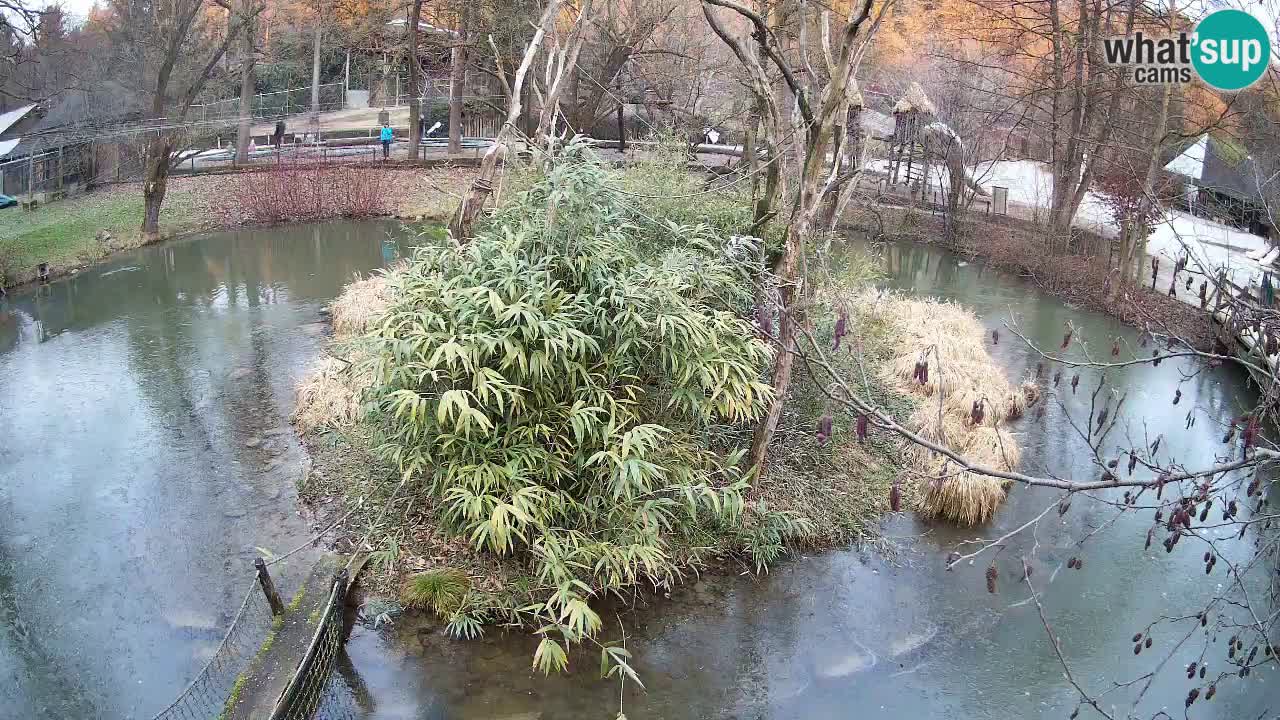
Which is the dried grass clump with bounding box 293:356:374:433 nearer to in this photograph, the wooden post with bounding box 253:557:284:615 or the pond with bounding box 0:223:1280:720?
the pond with bounding box 0:223:1280:720

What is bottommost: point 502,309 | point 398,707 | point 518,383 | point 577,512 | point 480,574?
point 398,707

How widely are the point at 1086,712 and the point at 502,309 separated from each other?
396 cm

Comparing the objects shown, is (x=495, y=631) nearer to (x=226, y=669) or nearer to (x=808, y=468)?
(x=226, y=669)

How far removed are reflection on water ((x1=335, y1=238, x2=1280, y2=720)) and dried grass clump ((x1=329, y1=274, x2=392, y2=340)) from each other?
5.22 m

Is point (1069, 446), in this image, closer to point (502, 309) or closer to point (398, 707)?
point (502, 309)

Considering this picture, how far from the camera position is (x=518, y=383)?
5680mm

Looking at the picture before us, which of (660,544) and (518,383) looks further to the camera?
(660,544)

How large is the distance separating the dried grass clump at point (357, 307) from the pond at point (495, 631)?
3.19 ft

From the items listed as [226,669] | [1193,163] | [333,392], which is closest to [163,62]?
[333,392]

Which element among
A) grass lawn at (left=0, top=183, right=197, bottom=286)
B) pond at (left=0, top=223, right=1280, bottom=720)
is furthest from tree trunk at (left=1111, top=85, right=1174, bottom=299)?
grass lawn at (left=0, top=183, right=197, bottom=286)

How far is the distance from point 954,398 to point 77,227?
13.4m

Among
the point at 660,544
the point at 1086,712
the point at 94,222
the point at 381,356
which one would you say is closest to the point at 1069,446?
the point at 1086,712

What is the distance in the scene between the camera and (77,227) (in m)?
15.1

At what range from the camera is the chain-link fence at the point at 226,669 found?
4996 millimetres
